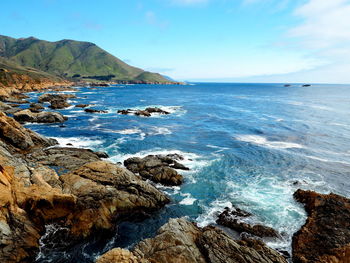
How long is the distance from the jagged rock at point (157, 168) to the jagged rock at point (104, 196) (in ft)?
15.4

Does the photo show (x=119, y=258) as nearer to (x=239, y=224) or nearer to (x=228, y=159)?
(x=239, y=224)

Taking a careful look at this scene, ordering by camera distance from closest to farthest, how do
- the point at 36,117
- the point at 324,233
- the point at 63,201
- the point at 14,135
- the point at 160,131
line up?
the point at 324,233
the point at 63,201
the point at 14,135
the point at 160,131
the point at 36,117

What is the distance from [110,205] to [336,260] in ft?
70.3

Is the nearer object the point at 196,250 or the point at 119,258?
the point at 119,258

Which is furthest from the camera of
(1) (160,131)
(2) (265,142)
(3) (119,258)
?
(1) (160,131)

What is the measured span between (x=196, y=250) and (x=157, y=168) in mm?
18445

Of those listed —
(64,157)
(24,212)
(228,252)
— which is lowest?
(228,252)

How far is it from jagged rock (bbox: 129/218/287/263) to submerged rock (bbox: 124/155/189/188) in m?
13.8

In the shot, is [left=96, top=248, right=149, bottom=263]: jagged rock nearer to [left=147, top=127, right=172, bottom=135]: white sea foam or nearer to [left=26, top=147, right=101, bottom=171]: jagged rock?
[left=26, top=147, right=101, bottom=171]: jagged rock

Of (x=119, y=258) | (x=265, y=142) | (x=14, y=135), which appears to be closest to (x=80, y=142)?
(x=14, y=135)

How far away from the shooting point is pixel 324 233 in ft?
69.7

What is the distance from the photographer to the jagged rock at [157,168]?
1282 inches

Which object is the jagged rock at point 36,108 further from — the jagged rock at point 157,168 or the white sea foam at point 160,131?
the jagged rock at point 157,168

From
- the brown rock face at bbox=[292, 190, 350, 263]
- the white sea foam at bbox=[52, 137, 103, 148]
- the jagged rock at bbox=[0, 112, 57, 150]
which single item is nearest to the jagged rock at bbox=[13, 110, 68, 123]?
the white sea foam at bbox=[52, 137, 103, 148]
